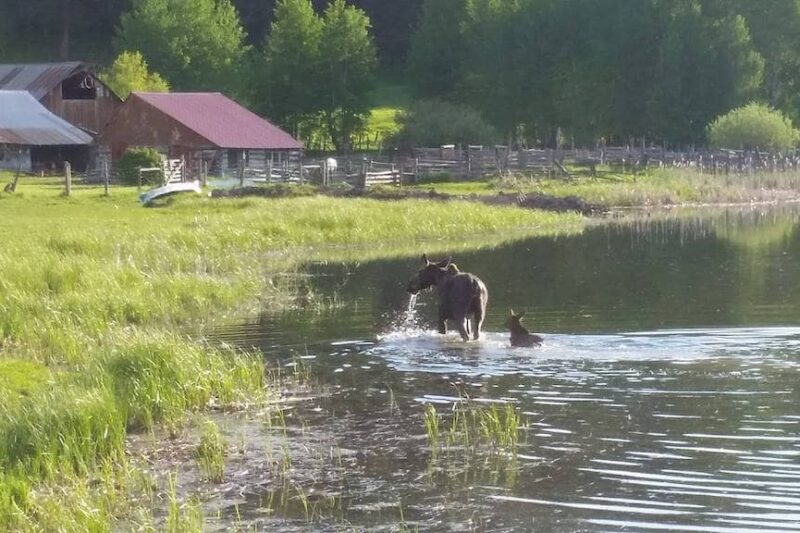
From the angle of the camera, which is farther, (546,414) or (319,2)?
(319,2)

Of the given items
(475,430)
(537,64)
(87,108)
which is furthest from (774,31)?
(475,430)

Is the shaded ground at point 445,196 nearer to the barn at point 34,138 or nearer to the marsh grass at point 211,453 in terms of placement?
the barn at point 34,138

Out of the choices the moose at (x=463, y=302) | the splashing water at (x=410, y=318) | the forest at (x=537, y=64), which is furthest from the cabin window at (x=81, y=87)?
the moose at (x=463, y=302)

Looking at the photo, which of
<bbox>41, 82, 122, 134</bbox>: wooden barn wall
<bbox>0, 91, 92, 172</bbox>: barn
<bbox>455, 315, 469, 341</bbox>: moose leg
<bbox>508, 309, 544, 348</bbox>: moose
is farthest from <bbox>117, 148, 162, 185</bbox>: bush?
<bbox>508, 309, 544, 348</bbox>: moose

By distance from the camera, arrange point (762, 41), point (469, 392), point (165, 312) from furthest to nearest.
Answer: point (762, 41) → point (165, 312) → point (469, 392)

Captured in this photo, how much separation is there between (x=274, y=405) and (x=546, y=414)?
144 inches

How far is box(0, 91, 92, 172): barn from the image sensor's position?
78.0 metres

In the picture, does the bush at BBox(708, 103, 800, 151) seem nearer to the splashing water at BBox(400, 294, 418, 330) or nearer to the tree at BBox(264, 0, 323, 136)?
the tree at BBox(264, 0, 323, 136)

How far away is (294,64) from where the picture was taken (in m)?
99.0

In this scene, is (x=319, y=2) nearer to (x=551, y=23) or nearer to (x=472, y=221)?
(x=551, y=23)

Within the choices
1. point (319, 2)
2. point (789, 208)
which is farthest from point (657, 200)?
point (319, 2)

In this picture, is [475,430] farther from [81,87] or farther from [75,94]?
[81,87]

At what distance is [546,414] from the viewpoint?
17938 millimetres

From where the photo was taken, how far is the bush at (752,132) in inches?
3292
